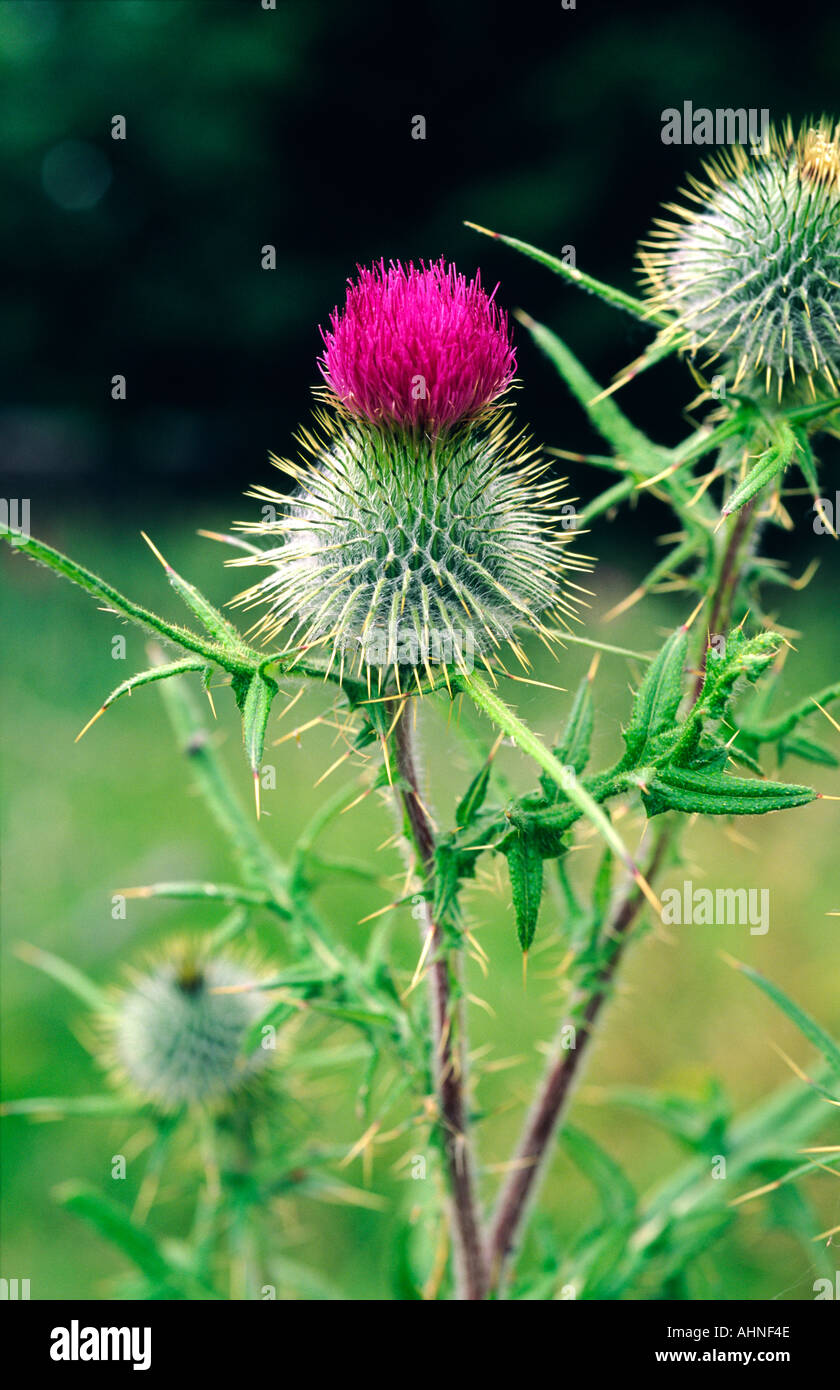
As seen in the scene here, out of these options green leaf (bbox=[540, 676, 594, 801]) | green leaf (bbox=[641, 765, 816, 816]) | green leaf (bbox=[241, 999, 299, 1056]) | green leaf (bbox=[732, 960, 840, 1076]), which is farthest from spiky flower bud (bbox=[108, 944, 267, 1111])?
green leaf (bbox=[641, 765, 816, 816])

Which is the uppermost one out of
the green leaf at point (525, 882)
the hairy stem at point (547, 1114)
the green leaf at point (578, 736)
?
the green leaf at point (578, 736)

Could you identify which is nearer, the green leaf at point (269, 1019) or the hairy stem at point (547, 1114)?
the green leaf at point (269, 1019)

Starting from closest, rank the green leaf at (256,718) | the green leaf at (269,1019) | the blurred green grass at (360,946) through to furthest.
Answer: the green leaf at (256,718), the green leaf at (269,1019), the blurred green grass at (360,946)

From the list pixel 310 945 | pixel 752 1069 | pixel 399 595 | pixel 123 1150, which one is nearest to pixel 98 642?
pixel 123 1150

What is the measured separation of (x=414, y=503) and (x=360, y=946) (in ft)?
11.8

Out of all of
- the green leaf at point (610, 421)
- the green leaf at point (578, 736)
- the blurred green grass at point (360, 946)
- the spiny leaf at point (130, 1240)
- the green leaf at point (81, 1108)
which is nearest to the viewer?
the green leaf at point (578, 736)

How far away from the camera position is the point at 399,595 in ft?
5.59

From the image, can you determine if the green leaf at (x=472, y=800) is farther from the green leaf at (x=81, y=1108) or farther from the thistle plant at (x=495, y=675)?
the green leaf at (x=81, y=1108)

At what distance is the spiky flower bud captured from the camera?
8.60ft

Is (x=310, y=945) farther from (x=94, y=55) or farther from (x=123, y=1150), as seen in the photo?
(x=94, y=55)

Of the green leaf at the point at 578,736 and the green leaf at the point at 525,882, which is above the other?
the green leaf at the point at 578,736

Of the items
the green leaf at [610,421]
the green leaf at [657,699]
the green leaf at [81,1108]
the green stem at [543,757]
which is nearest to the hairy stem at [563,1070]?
the green leaf at [610,421]

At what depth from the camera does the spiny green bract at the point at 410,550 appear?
68.5 inches

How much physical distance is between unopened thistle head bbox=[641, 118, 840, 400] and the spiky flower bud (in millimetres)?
1754
